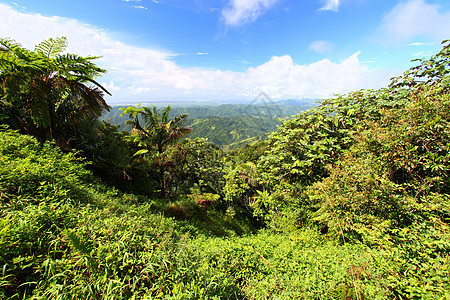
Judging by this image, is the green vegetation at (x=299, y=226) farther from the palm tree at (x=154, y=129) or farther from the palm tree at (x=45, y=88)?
the palm tree at (x=154, y=129)

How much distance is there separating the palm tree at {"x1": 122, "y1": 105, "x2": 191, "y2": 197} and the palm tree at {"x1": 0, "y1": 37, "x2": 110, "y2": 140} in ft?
7.30

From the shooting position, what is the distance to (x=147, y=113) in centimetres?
847

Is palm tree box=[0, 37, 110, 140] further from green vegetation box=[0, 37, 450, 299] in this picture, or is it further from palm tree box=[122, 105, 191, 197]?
palm tree box=[122, 105, 191, 197]

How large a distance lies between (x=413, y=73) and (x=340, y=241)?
4.48 meters

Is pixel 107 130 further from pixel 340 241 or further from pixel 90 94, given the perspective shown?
pixel 340 241

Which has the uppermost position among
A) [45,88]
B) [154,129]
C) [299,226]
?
[45,88]

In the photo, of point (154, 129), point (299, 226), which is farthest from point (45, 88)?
point (299, 226)

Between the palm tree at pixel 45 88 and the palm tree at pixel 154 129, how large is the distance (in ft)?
7.30

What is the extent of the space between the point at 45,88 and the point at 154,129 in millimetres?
3956

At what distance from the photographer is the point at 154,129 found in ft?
26.9

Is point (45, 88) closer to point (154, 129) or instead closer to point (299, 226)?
point (154, 129)

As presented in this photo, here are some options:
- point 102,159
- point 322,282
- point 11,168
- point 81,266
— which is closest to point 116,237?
point 81,266

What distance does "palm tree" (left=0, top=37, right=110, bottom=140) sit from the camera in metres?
3.96

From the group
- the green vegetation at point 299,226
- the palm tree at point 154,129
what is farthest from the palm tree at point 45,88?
the palm tree at point 154,129
